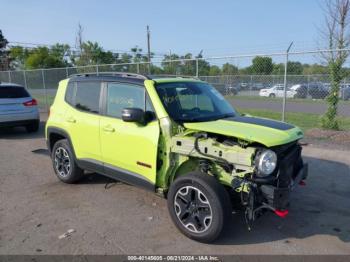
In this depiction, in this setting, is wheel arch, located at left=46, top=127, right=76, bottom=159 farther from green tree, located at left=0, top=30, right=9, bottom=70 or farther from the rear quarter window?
green tree, located at left=0, top=30, right=9, bottom=70

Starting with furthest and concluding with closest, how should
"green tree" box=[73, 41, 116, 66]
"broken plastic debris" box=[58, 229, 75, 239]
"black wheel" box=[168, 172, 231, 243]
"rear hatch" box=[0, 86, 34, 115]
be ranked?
"green tree" box=[73, 41, 116, 66] < "rear hatch" box=[0, 86, 34, 115] < "broken plastic debris" box=[58, 229, 75, 239] < "black wheel" box=[168, 172, 231, 243]

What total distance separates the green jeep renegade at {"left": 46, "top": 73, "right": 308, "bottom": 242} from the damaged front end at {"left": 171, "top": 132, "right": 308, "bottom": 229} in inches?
0.4

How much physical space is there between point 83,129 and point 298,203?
11.2ft

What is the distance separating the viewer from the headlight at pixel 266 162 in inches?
136

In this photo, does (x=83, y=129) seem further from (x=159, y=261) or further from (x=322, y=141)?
(x=322, y=141)

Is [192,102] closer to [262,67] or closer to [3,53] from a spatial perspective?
[262,67]

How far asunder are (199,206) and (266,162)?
2.96 feet

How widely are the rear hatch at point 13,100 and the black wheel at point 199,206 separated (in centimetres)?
794

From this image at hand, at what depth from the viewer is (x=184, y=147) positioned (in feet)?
12.9

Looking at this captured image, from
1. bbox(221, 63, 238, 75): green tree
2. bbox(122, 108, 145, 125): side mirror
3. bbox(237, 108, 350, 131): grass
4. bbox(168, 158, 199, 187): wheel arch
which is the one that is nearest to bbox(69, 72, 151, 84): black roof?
bbox(122, 108, 145, 125): side mirror

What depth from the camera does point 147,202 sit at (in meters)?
4.90

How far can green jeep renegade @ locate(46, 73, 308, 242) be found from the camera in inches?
140

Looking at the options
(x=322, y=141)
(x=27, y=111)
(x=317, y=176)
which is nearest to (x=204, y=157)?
(x=317, y=176)

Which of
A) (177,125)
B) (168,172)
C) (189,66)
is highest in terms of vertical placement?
(189,66)
